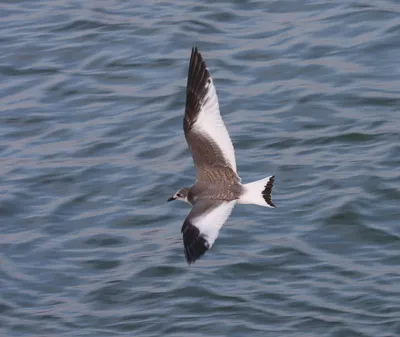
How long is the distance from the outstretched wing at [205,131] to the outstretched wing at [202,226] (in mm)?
440

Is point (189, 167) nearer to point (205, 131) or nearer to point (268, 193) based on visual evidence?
point (205, 131)

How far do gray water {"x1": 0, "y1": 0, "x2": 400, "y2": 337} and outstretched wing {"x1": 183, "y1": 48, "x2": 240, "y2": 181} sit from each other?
50.9 inches

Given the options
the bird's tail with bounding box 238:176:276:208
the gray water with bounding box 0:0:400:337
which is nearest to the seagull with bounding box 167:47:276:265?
the bird's tail with bounding box 238:176:276:208

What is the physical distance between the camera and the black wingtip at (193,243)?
766 centimetres

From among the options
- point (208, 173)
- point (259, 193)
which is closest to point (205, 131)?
point (208, 173)

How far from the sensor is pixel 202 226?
310 inches

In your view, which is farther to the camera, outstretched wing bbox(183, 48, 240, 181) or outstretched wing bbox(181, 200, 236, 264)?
outstretched wing bbox(183, 48, 240, 181)

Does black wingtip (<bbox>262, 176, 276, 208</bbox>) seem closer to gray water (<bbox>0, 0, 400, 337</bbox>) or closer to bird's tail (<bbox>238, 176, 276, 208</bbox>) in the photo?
bird's tail (<bbox>238, 176, 276, 208</bbox>)

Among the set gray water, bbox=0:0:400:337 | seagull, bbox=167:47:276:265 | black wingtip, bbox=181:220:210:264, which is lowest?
gray water, bbox=0:0:400:337

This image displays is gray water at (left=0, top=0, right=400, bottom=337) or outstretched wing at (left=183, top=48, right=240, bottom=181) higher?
outstretched wing at (left=183, top=48, right=240, bottom=181)

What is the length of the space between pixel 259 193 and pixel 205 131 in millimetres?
975

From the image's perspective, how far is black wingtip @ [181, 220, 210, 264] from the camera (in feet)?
25.1

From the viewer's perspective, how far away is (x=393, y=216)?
34.1 feet

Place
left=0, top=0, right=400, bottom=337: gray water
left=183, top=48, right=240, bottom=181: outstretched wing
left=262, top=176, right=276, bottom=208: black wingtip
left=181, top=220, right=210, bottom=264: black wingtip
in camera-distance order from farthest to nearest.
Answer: left=0, top=0, right=400, bottom=337: gray water → left=183, top=48, right=240, bottom=181: outstretched wing → left=262, top=176, right=276, bottom=208: black wingtip → left=181, top=220, right=210, bottom=264: black wingtip
